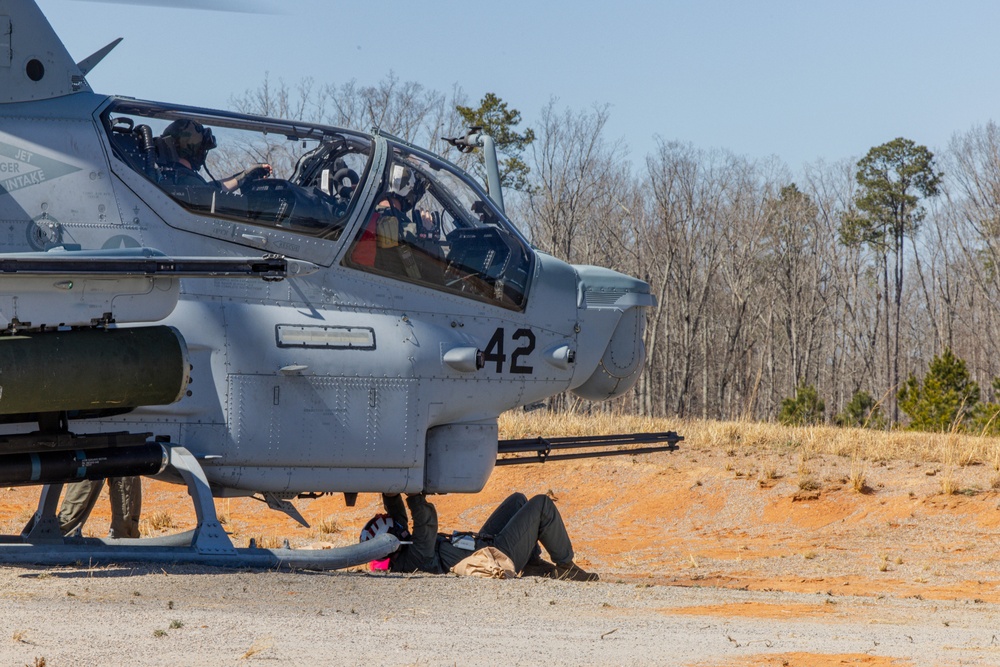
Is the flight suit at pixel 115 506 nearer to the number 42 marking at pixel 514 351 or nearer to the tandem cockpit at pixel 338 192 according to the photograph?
the tandem cockpit at pixel 338 192

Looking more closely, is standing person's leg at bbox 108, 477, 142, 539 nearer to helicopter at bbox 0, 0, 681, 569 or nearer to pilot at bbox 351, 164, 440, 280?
helicopter at bbox 0, 0, 681, 569

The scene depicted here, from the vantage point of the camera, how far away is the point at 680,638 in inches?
209

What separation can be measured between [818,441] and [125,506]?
31.8ft

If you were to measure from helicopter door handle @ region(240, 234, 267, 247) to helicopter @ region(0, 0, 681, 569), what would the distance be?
0.02 m

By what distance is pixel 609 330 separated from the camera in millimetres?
9008

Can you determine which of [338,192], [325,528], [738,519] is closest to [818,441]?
[738,519]

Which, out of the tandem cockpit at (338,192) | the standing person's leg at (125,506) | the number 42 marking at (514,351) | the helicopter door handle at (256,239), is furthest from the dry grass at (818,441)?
the helicopter door handle at (256,239)

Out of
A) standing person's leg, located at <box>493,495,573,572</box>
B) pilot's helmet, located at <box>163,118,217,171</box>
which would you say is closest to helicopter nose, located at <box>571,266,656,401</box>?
standing person's leg, located at <box>493,495,573,572</box>

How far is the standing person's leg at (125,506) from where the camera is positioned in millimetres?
10070

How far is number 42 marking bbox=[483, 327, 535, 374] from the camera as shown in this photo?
28.1 feet

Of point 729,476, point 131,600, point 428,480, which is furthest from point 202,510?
point 729,476

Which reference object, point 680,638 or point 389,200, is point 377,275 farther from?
point 680,638

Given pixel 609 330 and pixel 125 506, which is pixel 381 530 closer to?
pixel 609 330

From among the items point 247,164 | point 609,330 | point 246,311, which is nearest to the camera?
point 246,311
